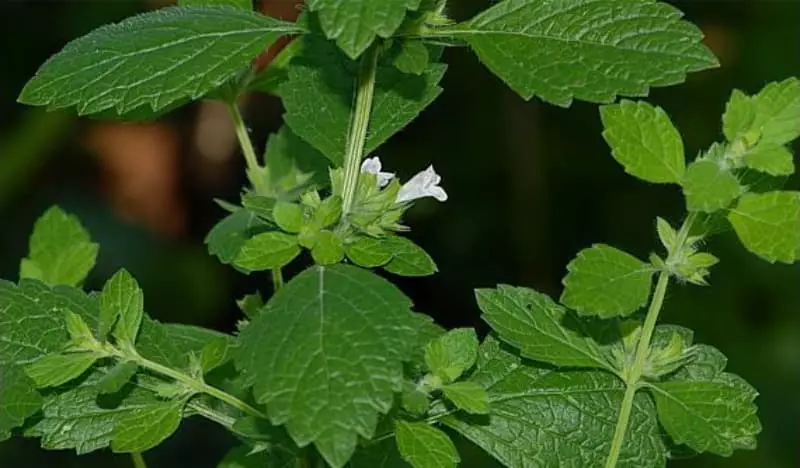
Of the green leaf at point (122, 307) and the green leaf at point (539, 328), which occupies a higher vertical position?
the green leaf at point (122, 307)

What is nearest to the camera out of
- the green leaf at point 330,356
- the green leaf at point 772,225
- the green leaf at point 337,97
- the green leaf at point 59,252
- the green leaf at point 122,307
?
the green leaf at point 330,356

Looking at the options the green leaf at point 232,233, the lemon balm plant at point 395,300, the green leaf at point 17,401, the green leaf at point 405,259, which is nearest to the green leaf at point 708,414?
the lemon balm plant at point 395,300

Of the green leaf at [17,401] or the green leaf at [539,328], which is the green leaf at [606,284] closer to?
the green leaf at [539,328]

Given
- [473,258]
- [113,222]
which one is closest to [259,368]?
[473,258]

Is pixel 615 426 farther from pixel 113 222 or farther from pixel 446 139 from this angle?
pixel 113 222

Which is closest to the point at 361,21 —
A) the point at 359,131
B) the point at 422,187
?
the point at 359,131

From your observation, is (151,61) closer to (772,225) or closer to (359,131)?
(359,131)
